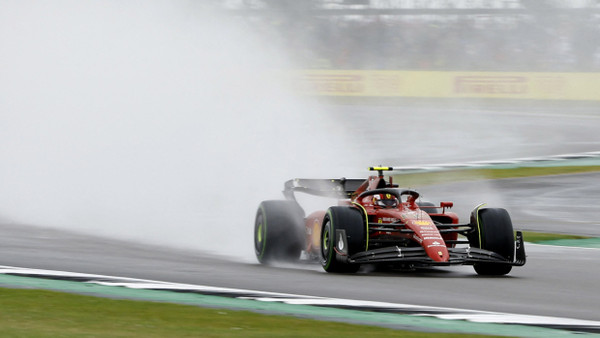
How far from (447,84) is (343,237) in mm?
31722

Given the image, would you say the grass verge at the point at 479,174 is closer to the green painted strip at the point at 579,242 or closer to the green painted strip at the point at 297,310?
the green painted strip at the point at 579,242

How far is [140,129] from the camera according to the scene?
80.4ft

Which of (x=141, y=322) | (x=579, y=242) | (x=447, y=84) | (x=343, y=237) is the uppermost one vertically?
(x=447, y=84)

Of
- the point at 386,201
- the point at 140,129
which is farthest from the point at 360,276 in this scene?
the point at 140,129

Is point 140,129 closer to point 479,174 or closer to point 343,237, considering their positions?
point 479,174

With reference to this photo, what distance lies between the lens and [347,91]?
42125 mm

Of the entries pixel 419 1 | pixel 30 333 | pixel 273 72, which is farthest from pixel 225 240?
pixel 419 1

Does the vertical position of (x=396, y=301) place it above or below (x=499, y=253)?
below

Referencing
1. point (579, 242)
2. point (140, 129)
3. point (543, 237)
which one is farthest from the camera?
point (140, 129)

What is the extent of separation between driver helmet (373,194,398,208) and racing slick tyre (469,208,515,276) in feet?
3.02

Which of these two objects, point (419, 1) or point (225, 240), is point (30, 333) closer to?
point (225, 240)

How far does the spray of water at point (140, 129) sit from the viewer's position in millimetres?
17625

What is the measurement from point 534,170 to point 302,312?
19.0 m

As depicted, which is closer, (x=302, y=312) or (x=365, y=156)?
(x=302, y=312)
